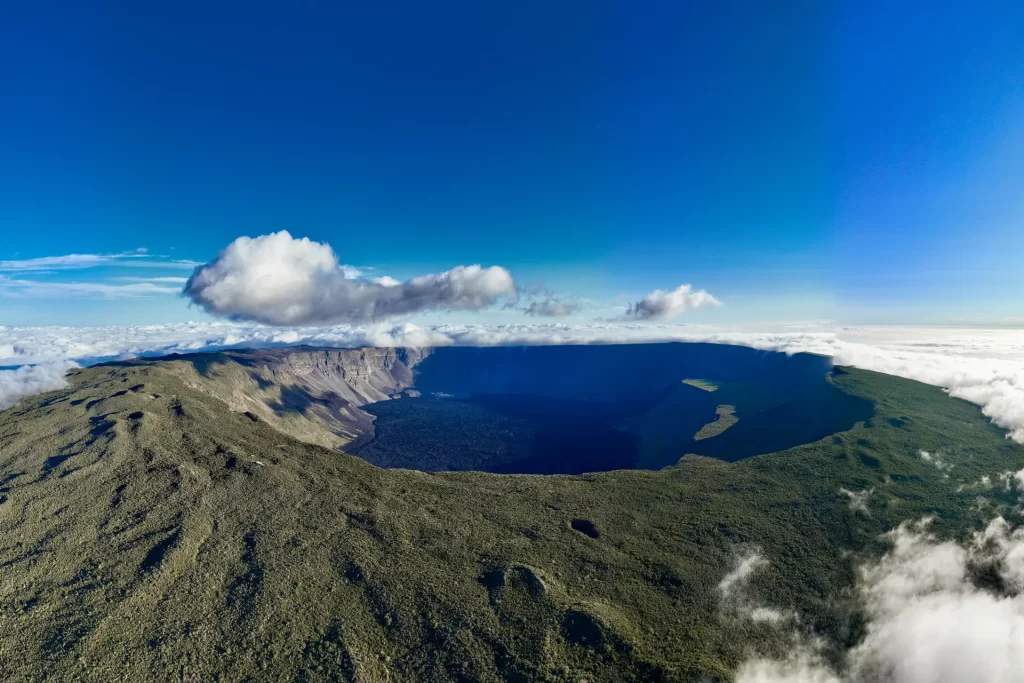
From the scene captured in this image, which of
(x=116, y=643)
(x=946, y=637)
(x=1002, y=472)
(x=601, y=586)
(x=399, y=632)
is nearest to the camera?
(x=116, y=643)

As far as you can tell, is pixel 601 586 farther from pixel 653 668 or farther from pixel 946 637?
pixel 946 637

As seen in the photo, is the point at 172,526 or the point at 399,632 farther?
the point at 172,526

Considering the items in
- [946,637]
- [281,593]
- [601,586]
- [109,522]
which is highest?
[109,522]

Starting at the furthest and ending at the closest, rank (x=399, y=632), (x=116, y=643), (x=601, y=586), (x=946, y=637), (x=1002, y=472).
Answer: (x=1002, y=472), (x=601, y=586), (x=946, y=637), (x=399, y=632), (x=116, y=643)

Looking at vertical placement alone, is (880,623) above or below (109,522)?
below

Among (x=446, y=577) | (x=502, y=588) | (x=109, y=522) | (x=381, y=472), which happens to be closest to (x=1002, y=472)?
(x=502, y=588)

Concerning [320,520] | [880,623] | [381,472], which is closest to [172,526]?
[320,520]
